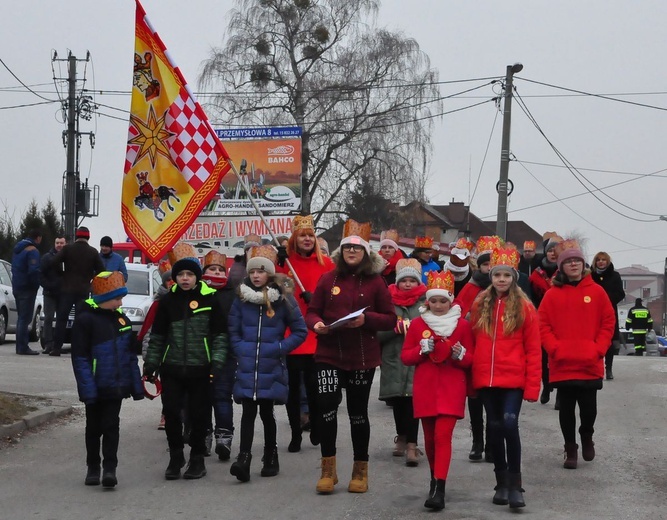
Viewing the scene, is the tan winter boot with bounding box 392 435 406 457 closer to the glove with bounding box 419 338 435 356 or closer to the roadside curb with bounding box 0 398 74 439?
the glove with bounding box 419 338 435 356

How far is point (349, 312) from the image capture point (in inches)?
327

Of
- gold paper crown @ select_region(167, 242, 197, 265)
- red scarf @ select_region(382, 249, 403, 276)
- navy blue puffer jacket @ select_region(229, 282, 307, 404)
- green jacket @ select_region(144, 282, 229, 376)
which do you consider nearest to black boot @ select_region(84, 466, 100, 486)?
green jacket @ select_region(144, 282, 229, 376)

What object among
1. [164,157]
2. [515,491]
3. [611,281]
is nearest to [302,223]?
[164,157]

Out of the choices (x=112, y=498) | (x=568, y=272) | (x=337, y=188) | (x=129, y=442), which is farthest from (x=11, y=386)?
(x=337, y=188)

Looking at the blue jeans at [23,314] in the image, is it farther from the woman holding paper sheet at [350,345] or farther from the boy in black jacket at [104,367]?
the woman holding paper sheet at [350,345]

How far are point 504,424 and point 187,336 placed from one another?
2458mm

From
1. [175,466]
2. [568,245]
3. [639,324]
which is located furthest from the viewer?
[639,324]

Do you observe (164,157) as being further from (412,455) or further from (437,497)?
(437,497)

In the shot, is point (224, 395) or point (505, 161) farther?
point (505, 161)

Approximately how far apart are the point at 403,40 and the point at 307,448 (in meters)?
37.3

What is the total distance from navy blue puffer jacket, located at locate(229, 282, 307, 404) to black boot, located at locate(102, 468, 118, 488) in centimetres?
107

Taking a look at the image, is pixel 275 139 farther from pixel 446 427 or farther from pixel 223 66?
pixel 446 427

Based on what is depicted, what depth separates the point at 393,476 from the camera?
893cm

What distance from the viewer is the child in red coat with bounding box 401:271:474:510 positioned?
7906 millimetres
